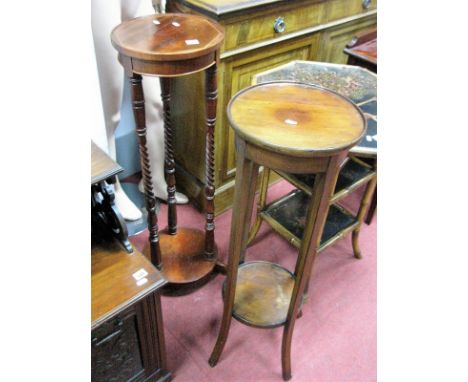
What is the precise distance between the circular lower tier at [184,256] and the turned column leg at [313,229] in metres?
0.50

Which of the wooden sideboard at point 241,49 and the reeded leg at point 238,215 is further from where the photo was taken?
the wooden sideboard at point 241,49

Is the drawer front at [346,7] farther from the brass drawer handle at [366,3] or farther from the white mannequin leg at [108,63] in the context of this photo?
the white mannequin leg at [108,63]

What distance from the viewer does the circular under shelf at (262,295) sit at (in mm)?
1412

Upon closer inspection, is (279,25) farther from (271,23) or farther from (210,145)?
(210,145)

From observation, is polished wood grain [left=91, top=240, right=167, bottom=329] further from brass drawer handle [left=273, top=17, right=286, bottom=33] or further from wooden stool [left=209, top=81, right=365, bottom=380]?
brass drawer handle [left=273, top=17, right=286, bottom=33]

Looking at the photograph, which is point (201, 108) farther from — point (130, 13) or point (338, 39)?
point (338, 39)

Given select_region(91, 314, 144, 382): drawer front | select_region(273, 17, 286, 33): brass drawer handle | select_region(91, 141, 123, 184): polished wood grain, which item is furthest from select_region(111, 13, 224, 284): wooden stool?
select_region(273, 17, 286, 33): brass drawer handle

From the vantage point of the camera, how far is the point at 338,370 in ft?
5.00

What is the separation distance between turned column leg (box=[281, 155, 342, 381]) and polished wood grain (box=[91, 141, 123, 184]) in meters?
0.53

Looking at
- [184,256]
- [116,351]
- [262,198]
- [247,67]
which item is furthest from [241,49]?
[116,351]

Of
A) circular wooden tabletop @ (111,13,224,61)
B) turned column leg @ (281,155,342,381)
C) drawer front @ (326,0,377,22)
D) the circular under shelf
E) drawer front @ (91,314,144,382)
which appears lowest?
the circular under shelf

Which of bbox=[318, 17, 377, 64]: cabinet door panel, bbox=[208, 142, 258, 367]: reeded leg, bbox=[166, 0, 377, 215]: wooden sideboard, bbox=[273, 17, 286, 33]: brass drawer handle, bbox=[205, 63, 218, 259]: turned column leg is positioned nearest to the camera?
bbox=[208, 142, 258, 367]: reeded leg

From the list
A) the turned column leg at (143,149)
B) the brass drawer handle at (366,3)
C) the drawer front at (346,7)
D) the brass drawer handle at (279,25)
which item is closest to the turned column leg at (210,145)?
the turned column leg at (143,149)

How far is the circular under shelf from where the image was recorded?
1412 millimetres
